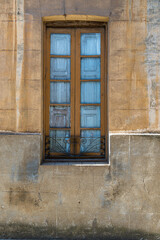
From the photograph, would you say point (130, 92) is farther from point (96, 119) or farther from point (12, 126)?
point (12, 126)

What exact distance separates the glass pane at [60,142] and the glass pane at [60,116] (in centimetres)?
17

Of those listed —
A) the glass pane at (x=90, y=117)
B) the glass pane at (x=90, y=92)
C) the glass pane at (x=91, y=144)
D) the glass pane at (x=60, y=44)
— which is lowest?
the glass pane at (x=91, y=144)

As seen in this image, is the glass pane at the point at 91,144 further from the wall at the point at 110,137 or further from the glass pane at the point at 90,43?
the glass pane at the point at 90,43

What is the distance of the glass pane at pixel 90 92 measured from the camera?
472 cm

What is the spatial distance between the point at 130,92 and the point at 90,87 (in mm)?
853

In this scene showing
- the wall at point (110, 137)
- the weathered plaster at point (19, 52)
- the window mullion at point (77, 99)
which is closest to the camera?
the wall at point (110, 137)

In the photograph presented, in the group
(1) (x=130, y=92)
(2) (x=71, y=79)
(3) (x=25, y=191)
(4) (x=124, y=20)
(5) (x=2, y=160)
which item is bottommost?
(3) (x=25, y=191)

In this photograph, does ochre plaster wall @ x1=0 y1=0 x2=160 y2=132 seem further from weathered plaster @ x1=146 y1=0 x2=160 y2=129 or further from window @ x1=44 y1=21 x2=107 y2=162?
window @ x1=44 y1=21 x2=107 y2=162

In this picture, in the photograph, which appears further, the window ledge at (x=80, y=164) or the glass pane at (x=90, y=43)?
the glass pane at (x=90, y=43)

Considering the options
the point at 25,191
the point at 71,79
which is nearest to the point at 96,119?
the point at 71,79

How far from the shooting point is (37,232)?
4.33 metres

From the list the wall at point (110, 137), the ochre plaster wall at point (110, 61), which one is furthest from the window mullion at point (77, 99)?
the ochre plaster wall at point (110, 61)

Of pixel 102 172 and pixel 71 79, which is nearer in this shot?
pixel 102 172

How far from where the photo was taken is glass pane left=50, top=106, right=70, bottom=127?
4.70 metres
